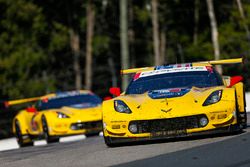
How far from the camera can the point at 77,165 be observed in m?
10.4

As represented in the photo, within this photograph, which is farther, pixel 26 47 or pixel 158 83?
pixel 26 47

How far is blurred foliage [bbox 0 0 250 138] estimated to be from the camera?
57.4 meters

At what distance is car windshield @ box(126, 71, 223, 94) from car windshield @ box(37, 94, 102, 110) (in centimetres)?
803

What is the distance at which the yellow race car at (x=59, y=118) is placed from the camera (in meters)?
20.8

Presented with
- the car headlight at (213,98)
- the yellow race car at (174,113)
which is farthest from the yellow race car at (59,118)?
the car headlight at (213,98)

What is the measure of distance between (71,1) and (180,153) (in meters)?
48.3

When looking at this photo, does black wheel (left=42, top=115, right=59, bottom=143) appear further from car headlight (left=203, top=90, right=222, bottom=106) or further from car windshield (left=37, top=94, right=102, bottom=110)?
car headlight (left=203, top=90, right=222, bottom=106)

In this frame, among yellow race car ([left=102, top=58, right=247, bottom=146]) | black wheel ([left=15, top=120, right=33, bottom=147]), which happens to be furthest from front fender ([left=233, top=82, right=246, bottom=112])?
black wheel ([left=15, top=120, right=33, bottom=147])

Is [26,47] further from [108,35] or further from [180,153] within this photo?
[180,153]

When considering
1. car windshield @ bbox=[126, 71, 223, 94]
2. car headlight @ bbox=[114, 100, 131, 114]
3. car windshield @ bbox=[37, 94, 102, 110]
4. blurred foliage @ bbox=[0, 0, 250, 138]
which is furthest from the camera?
blurred foliage @ bbox=[0, 0, 250, 138]

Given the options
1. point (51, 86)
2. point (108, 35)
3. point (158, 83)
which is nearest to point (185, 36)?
point (108, 35)

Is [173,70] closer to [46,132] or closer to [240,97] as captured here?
[240,97]

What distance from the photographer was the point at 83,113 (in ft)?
68.6

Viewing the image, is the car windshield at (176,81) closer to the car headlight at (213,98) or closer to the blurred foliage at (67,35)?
the car headlight at (213,98)
